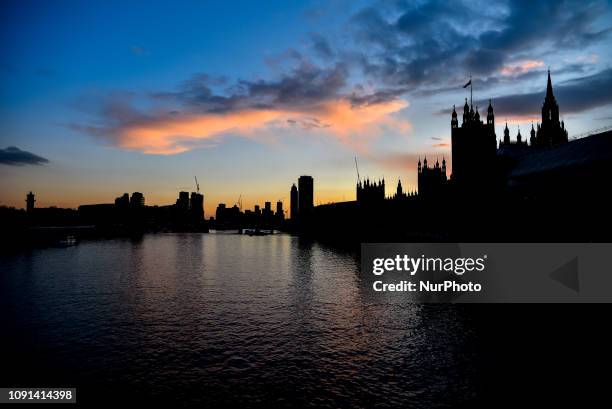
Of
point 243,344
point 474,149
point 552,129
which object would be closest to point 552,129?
point 552,129

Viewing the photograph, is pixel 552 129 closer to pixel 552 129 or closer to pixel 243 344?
pixel 552 129

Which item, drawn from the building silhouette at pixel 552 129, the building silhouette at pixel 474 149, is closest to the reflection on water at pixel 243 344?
the building silhouette at pixel 474 149

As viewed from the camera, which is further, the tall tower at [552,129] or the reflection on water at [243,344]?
the tall tower at [552,129]

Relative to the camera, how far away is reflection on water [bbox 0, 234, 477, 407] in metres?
30.9

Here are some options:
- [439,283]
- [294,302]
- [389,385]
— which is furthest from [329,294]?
[389,385]

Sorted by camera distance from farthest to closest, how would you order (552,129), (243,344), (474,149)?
(552,129) < (474,149) < (243,344)

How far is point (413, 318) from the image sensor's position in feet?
172

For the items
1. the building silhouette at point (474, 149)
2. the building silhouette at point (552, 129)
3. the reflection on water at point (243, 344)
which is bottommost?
the reflection on water at point (243, 344)

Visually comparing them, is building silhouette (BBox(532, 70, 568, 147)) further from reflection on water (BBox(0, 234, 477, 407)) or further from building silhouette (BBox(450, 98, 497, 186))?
reflection on water (BBox(0, 234, 477, 407))

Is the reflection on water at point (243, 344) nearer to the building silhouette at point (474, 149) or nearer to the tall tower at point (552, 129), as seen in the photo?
the building silhouette at point (474, 149)

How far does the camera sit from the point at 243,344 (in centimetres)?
4131

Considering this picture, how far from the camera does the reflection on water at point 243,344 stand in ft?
101

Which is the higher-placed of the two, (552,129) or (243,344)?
(552,129)

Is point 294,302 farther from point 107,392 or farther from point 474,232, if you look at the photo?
point 474,232
